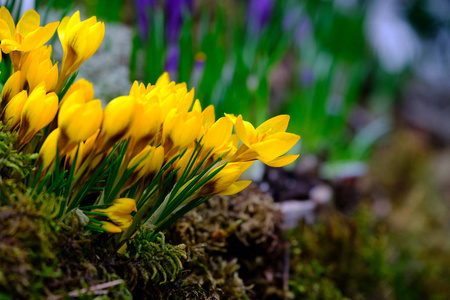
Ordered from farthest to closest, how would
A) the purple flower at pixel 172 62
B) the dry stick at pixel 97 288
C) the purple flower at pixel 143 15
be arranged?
the purple flower at pixel 143 15, the purple flower at pixel 172 62, the dry stick at pixel 97 288

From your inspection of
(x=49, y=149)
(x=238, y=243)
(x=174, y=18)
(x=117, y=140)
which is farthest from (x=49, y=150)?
(x=174, y=18)

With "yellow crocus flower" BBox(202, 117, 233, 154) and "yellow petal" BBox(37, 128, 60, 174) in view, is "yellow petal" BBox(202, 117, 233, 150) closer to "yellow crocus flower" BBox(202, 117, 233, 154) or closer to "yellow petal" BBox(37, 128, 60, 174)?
"yellow crocus flower" BBox(202, 117, 233, 154)

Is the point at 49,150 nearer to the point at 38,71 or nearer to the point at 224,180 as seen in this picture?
the point at 38,71

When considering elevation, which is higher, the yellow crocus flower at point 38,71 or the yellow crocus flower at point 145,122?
the yellow crocus flower at point 38,71

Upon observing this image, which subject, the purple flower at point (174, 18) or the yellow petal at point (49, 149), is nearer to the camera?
the yellow petal at point (49, 149)

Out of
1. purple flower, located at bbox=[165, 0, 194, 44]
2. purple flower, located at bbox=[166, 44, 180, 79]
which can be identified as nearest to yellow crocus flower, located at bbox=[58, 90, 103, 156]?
purple flower, located at bbox=[166, 44, 180, 79]

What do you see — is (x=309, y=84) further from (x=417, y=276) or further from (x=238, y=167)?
(x=238, y=167)

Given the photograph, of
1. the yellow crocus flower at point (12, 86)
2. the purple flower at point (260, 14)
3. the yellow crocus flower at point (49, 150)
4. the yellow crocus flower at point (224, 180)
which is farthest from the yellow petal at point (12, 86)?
the purple flower at point (260, 14)

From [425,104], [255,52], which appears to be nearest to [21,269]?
[255,52]

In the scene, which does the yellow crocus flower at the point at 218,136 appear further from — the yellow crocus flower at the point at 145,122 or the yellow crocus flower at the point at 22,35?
the yellow crocus flower at the point at 22,35
